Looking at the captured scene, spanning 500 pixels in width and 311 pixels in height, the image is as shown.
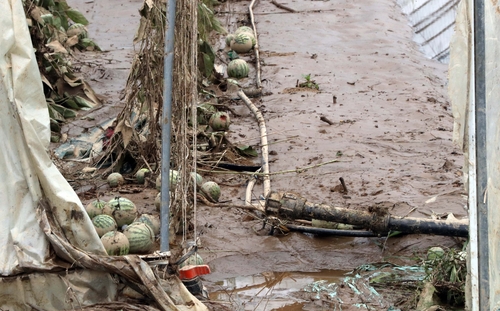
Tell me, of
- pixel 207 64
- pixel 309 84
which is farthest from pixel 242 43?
pixel 207 64

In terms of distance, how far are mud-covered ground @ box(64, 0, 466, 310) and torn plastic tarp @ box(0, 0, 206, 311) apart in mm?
918

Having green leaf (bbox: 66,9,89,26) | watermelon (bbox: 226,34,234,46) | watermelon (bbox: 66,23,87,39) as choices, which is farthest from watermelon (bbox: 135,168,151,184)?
watermelon (bbox: 226,34,234,46)

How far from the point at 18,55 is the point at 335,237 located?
2983 millimetres

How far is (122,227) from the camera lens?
5645 mm

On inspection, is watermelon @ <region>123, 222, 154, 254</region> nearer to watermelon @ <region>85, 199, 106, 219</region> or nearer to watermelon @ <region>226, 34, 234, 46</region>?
watermelon @ <region>85, 199, 106, 219</region>

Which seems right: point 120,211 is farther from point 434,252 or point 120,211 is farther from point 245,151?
point 434,252

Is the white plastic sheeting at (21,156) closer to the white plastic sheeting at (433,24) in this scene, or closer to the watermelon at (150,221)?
the watermelon at (150,221)

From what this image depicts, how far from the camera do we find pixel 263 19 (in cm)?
1311

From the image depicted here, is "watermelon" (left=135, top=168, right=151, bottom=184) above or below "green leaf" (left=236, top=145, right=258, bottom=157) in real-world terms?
above

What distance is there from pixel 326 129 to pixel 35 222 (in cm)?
500

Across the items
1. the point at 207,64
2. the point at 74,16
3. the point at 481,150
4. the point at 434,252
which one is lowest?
the point at 434,252

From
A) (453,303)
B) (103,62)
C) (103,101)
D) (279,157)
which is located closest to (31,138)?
(453,303)

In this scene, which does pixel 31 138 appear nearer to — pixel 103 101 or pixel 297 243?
pixel 297 243

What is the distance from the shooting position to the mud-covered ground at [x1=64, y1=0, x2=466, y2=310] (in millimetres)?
5504
